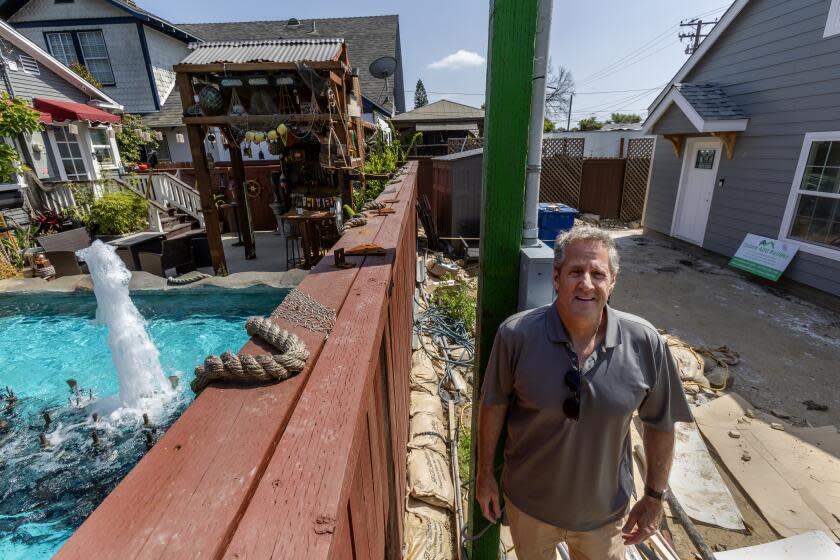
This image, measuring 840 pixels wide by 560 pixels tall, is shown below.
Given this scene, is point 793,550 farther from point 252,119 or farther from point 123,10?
point 123,10

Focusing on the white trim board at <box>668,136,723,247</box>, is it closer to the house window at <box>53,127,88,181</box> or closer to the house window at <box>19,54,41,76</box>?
the house window at <box>53,127,88,181</box>

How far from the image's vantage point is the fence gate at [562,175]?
13258 millimetres

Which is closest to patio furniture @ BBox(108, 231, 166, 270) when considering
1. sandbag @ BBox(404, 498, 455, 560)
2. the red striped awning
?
the red striped awning

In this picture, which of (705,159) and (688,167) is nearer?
(705,159)

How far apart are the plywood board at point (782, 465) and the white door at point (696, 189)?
261 inches

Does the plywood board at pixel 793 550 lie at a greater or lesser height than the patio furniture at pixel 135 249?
lesser

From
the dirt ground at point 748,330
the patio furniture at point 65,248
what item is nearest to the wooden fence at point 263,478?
the dirt ground at point 748,330

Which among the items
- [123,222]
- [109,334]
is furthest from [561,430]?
[123,222]

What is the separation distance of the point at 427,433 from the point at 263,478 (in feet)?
8.53

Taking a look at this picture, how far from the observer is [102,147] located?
39.4ft

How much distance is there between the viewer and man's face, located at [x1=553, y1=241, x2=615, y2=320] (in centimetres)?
152

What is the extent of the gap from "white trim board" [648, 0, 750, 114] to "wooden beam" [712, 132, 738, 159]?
1773 mm

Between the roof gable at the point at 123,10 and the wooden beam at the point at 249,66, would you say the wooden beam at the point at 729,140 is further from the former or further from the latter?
the roof gable at the point at 123,10

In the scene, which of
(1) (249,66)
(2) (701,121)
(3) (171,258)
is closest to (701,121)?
(2) (701,121)
